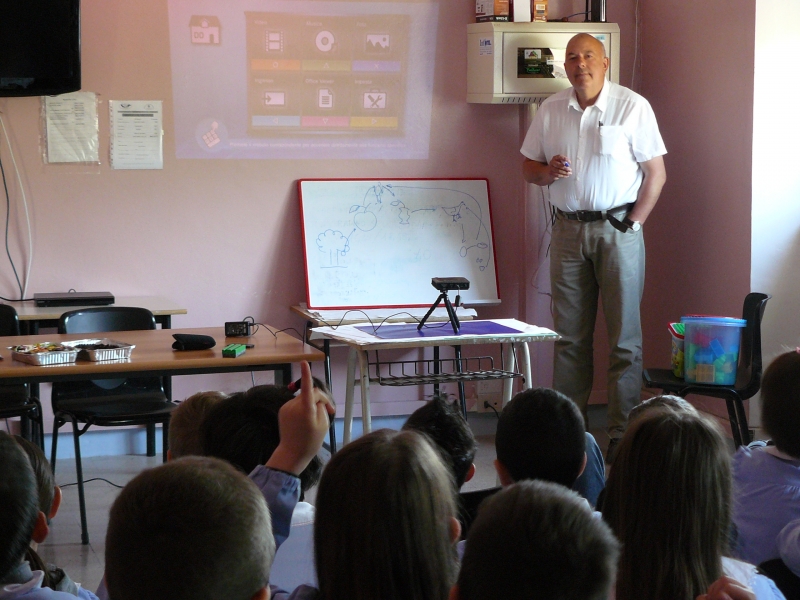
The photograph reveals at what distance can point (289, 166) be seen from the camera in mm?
4664

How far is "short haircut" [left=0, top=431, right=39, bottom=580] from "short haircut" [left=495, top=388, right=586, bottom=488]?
93 cm

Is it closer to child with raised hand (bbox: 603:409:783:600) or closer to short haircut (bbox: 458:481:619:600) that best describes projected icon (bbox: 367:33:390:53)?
child with raised hand (bbox: 603:409:783:600)

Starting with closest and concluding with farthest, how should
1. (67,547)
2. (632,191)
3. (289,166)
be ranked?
(67,547), (632,191), (289,166)

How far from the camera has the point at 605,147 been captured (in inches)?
168

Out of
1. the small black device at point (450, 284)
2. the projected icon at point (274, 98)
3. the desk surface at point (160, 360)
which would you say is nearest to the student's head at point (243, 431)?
the desk surface at point (160, 360)

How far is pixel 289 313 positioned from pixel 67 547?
1.84 metres

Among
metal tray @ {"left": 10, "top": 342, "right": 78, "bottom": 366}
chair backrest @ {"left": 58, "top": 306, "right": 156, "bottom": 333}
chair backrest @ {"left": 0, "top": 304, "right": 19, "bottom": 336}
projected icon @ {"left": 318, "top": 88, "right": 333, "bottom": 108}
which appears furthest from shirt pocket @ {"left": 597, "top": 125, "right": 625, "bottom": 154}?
chair backrest @ {"left": 0, "top": 304, "right": 19, "bottom": 336}

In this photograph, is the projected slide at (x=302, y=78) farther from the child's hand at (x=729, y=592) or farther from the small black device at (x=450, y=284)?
the child's hand at (x=729, y=592)

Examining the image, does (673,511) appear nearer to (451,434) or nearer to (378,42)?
(451,434)

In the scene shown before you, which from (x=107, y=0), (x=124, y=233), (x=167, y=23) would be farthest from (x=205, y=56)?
(x=124, y=233)

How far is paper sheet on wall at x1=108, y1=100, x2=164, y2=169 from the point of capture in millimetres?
4398

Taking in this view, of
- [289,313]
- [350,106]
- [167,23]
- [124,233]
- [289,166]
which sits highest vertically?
[167,23]

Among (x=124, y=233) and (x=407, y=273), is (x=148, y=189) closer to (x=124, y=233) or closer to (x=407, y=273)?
(x=124, y=233)

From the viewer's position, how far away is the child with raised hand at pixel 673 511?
132 cm
